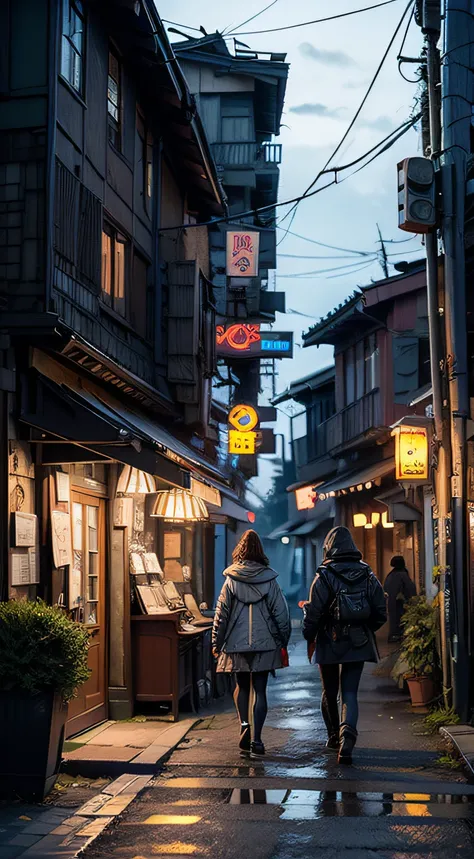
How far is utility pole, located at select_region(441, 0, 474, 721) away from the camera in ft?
40.8

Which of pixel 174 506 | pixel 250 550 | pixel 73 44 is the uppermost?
pixel 73 44

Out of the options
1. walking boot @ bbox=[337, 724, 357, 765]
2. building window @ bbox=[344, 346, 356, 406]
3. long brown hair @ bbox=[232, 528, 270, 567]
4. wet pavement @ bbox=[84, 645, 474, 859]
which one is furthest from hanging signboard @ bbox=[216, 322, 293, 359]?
walking boot @ bbox=[337, 724, 357, 765]

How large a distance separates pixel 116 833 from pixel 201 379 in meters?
12.5

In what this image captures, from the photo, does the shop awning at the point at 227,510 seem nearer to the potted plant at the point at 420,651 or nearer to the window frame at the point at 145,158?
the window frame at the point at 145,158

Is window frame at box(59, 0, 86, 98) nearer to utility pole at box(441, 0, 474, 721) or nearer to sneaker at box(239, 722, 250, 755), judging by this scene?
utility pole at box(441, 0, 474, 721)

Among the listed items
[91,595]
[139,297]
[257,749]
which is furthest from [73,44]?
[257,749]

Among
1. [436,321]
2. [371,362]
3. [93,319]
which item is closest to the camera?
[436,321]

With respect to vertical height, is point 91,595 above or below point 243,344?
below

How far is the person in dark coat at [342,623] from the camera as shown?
1045 centimetres

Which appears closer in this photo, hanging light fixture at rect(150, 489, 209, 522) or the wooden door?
the wooden door

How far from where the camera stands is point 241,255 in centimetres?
2991

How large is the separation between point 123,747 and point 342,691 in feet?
7.79

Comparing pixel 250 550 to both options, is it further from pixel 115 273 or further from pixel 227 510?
pixel 227 510

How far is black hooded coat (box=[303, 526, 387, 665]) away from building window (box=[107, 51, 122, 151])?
7.61 meters
